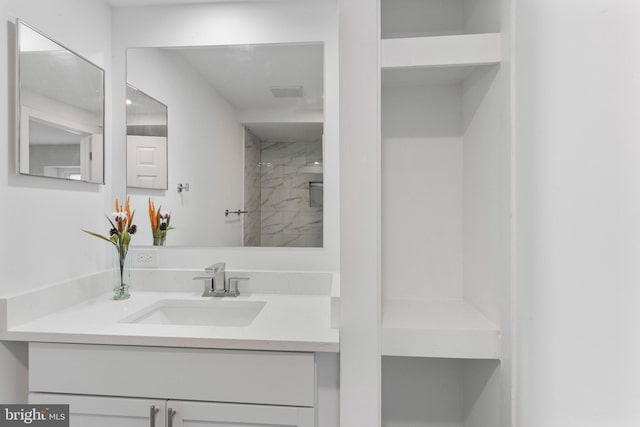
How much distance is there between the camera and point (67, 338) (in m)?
1.13

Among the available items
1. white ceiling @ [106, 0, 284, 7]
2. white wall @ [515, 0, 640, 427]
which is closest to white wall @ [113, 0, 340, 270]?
white ceiling @ [106, 0, 284, 7]

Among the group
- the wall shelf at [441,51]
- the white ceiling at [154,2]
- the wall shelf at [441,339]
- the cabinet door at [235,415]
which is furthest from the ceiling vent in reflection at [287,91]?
the cabinet door at [235,415]

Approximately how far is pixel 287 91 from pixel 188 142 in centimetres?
55

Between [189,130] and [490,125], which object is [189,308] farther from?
[490,125]

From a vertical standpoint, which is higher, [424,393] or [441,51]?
[441,51]

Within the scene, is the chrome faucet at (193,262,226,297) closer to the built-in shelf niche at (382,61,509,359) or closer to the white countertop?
the white countertop

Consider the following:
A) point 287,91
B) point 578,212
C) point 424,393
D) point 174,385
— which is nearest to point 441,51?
point 578,212

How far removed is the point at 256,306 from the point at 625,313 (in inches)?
49.2

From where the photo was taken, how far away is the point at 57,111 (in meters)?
1.43

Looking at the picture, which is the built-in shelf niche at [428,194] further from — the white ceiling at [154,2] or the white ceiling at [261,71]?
the white ceiling at [154,2]

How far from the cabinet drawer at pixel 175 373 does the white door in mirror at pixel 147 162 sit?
84 centimetres

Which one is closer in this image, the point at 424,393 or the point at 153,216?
the point at 424,393

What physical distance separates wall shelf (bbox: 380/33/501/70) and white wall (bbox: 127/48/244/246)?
944 mm

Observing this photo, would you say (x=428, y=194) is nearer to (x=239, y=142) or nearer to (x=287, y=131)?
(x=287, y=131)
